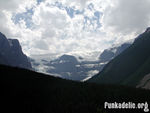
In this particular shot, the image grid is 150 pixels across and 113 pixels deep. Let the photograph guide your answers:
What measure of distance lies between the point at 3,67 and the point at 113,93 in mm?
24645

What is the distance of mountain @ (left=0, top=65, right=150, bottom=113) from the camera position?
30.4m

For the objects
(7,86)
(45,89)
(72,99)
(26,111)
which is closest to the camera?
(26,111)

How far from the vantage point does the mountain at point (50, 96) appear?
30438mm

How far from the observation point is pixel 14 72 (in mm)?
44531

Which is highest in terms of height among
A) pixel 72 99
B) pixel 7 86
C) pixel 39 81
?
pixel 39 81

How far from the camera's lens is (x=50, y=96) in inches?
1415

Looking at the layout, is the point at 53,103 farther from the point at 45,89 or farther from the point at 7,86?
the point at 7,86

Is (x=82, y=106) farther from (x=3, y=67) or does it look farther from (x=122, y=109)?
(x=3, y=67)

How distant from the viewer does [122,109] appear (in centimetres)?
3055

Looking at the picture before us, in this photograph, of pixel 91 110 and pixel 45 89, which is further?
pixel 45 89

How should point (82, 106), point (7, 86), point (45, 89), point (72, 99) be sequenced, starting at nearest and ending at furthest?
point (82, 106) → point (72, 99) → point (7, 86) → point (45, 89)

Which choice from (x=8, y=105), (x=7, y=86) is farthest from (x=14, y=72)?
(x=8, y=105)

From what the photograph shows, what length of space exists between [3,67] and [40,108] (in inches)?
753

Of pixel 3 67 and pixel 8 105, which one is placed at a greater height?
pixel 3 67
